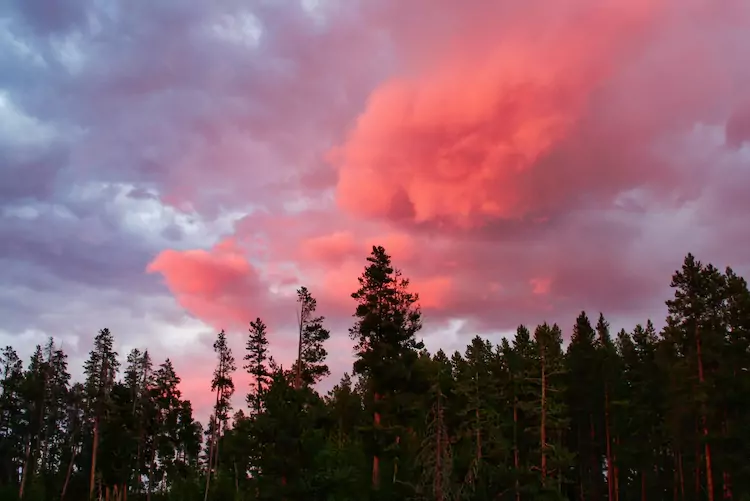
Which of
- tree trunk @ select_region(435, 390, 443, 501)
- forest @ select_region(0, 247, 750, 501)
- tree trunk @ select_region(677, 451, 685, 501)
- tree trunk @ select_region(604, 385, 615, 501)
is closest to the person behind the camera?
tree trunk @ select_region(435, 390, 443, 501)

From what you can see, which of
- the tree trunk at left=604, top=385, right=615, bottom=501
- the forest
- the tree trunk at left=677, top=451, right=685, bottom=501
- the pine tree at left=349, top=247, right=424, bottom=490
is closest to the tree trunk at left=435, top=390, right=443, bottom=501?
the forest

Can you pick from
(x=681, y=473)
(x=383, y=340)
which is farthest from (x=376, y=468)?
(x=681, y=473)

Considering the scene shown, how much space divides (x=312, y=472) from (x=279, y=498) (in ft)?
7.43

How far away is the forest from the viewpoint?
3666cm

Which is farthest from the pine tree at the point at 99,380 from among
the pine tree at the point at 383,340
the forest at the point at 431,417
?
the pine tree at the point at 383,340

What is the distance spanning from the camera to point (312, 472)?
35188mm

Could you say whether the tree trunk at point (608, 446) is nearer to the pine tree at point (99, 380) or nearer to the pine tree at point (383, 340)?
the pine tree at point (383, 340)

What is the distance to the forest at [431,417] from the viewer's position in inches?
1443

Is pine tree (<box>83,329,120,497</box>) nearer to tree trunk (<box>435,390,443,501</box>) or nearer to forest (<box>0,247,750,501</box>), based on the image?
forest (<box>0,247,750,501</box>)

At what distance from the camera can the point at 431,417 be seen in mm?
51438

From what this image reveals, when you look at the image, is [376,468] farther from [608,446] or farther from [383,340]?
[608,446]

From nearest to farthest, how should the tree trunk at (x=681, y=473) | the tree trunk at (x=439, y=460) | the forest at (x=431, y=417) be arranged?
the tree trunk at (x=439, y=460), the forest at (x=431, y=417), the tree trunk at (x=681, y=473)

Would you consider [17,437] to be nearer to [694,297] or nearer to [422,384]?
[422,384]

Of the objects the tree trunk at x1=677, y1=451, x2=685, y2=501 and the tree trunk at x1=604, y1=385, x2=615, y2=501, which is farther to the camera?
the tree trunk at x1=604, y1=385, x2=615, y2=501
